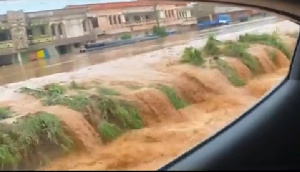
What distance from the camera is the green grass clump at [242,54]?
3170 mm

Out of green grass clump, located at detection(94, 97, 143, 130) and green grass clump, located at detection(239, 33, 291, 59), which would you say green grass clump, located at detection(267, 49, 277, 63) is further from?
green grass clump, located at detection(94, 97, 143, 130)

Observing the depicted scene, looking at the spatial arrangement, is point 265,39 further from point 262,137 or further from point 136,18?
point 262,137

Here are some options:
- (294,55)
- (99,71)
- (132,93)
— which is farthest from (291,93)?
(99,71)

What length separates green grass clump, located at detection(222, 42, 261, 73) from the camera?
317cm

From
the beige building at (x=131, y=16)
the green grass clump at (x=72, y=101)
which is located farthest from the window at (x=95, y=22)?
the green grass clump at (x=72, y=101)

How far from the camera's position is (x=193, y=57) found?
3.10 metres

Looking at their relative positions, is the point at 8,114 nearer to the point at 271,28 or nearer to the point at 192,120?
the point at 192,120

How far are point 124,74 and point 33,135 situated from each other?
74 centimetres

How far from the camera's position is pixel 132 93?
2578 mm

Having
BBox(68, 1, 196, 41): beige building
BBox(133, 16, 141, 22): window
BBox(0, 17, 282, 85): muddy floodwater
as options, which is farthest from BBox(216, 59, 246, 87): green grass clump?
BBox(133, 16, 141, 22): window

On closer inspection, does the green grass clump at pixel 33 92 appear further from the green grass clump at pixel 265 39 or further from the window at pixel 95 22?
the green grass clump at pixel 265 39

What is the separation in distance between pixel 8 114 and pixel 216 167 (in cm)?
144

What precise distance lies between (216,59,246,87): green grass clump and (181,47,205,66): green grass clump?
130 millimetres

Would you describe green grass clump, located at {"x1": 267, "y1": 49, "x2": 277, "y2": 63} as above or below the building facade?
below
